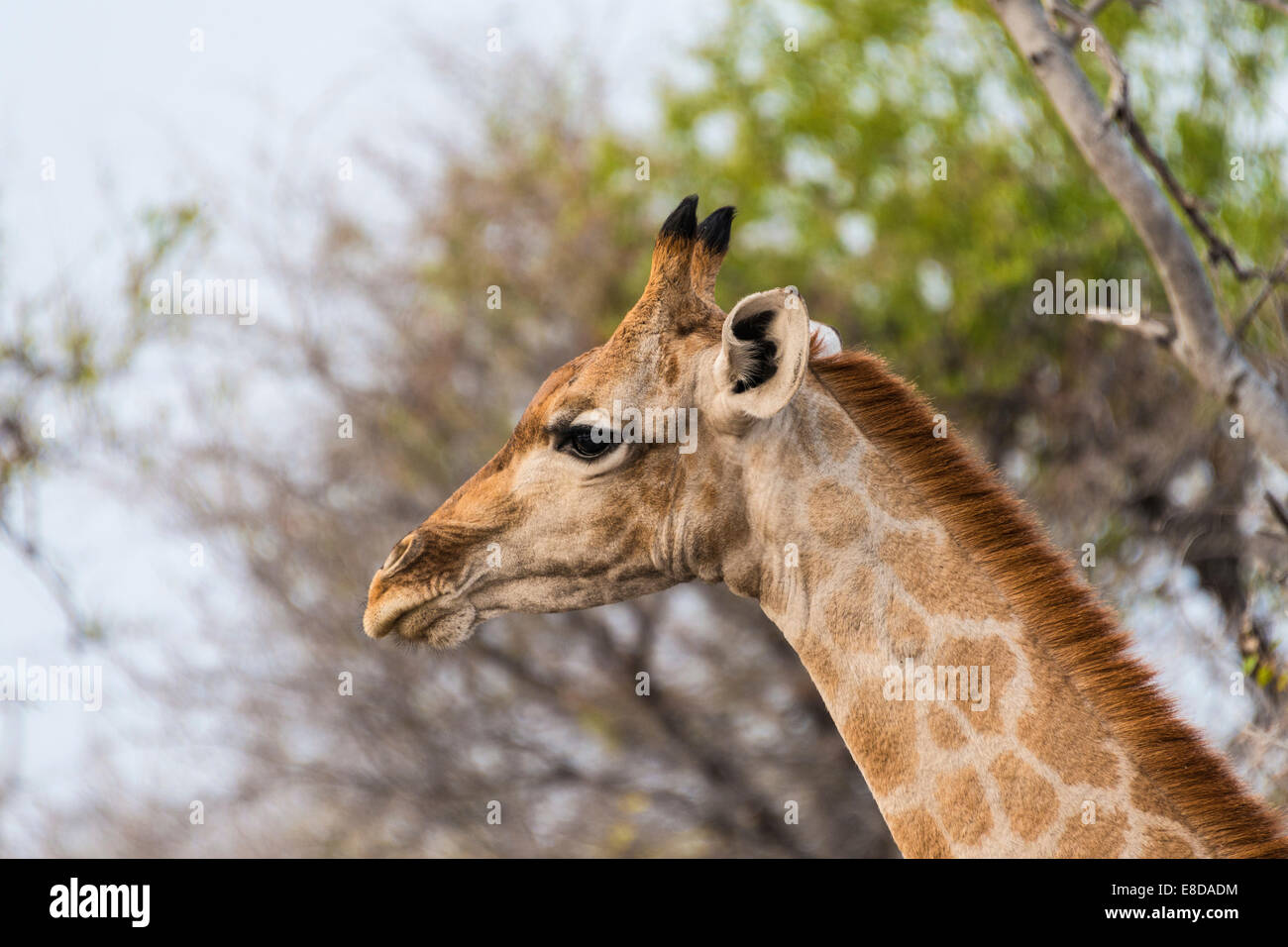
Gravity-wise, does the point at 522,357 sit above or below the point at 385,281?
below

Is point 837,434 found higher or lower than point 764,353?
lower

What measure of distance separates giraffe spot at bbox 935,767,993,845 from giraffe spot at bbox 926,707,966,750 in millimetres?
90

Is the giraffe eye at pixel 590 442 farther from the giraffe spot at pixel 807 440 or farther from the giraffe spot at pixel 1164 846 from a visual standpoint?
the giraffe spot at pixel 1164 846

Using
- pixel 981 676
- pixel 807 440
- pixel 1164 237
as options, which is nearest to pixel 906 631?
pixel 981 676

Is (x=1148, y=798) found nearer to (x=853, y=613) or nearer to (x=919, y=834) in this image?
(x=919, y=834)

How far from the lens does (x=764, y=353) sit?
15.8 feet

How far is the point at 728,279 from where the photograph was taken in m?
21.2

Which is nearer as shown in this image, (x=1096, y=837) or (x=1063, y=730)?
(x=1096, y=837)

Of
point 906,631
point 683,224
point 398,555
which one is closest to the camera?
point 906,631

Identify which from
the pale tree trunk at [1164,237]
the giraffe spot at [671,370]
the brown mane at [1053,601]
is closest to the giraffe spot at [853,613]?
the brown mane at [1053,601]

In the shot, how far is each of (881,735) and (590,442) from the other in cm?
147

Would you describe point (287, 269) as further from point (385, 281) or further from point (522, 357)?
point (522, 357)

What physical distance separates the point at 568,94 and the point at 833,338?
69.1ft
